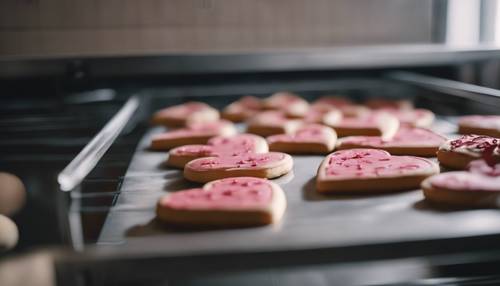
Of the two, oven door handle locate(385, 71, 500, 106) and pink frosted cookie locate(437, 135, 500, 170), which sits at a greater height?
oven door handle locate(385, 71, 500, 106)

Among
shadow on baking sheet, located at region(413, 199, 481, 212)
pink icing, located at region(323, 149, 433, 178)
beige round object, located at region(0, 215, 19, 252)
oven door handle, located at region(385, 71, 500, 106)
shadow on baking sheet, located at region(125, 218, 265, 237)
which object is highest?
oven door handle, located at region(385, 71, 500, 106)

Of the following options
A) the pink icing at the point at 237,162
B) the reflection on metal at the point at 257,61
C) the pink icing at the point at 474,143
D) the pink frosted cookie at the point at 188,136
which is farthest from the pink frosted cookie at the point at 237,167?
the reflection on metal at the point at 257,61

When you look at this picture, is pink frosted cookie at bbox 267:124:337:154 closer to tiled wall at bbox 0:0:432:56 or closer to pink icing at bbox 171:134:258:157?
pink icing at bbox 171:134:258:157

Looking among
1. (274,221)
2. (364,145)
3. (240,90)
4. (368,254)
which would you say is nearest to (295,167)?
(364,145)

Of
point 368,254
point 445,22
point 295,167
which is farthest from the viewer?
point 445,22

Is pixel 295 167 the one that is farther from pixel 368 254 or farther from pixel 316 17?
pixel 316 17

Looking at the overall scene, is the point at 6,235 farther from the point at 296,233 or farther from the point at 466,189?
the point at 466,189

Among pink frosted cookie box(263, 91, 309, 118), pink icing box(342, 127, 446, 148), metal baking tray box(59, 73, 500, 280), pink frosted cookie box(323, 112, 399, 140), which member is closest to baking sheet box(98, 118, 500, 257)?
metal baking tray box(59, 73, 500, 280)
